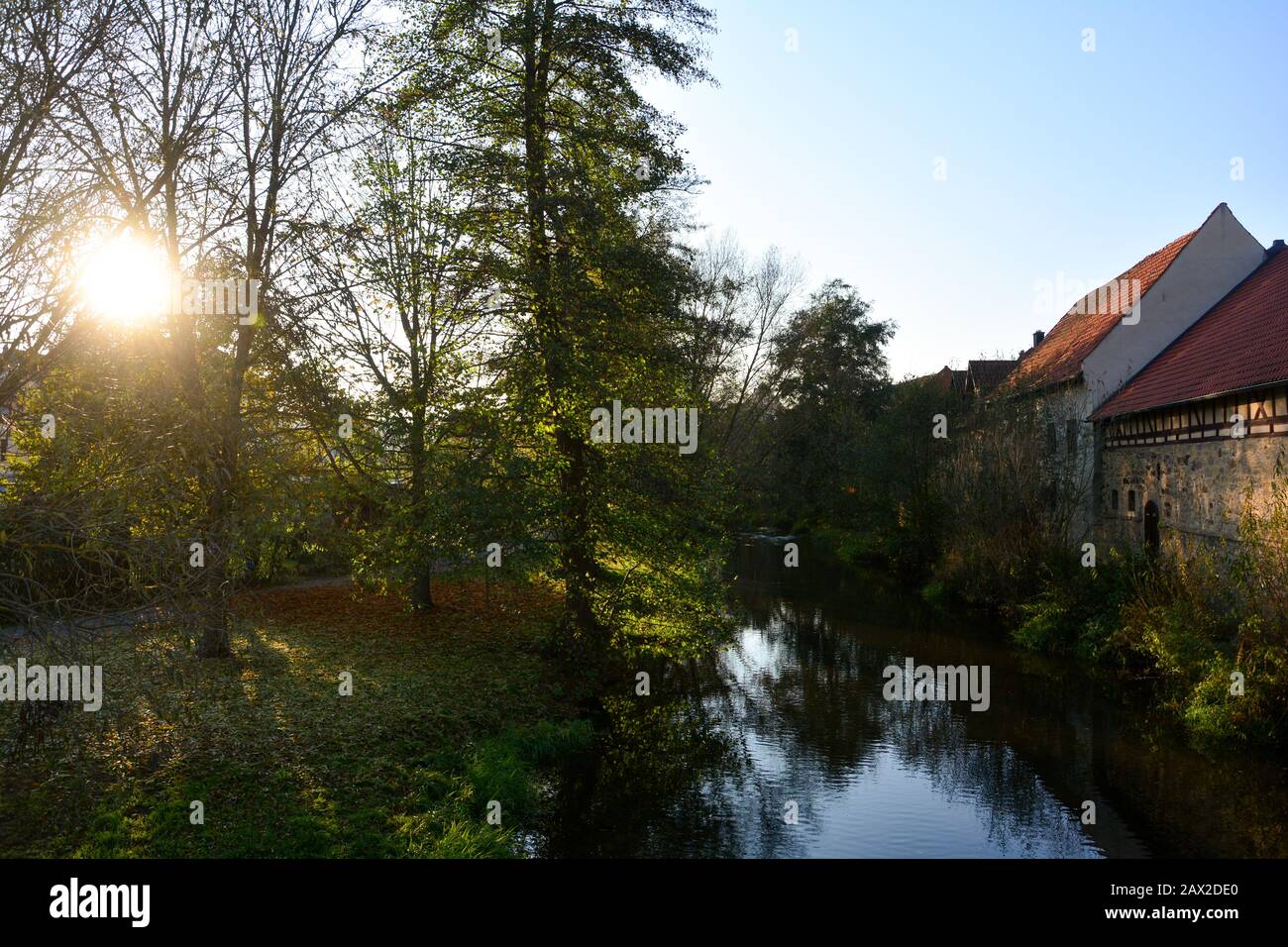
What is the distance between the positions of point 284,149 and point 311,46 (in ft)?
5.01

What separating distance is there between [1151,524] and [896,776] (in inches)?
550

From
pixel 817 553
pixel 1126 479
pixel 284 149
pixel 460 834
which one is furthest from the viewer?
pixel 817 553

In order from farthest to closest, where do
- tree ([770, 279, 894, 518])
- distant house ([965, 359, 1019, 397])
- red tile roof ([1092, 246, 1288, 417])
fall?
tree ([770, 279, 894, 518]), distant house ([965, 359, 1019, 397]), red tile roof ([1092, 246, 1288, 417])

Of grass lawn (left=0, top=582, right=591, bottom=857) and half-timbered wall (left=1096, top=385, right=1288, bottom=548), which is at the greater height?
half-timbered wall (left=1096, top=385, right=1288, bottom=548)

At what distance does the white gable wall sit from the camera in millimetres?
24797

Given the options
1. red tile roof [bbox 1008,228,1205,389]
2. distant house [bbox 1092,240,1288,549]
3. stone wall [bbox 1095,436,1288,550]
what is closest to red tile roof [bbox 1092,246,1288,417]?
distant house [bbox 1092,240,1288,549]

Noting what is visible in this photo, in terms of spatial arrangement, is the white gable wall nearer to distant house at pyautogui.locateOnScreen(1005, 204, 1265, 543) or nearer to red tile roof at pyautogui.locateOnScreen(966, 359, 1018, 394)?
distant house at pyautogui.locateOnScreen(1005, 204, 1265, 543)

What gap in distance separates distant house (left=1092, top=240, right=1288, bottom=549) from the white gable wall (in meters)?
0.38

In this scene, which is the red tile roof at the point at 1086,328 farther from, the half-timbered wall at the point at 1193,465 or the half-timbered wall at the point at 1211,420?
the half-timbered wall at the point at 1211,420

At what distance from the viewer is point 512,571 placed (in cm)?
1354

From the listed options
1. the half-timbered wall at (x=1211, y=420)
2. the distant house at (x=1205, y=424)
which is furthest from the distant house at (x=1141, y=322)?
the half-timbered wall at (x=1211, y=420)

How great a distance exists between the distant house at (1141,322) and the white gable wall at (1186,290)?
0.02 meters

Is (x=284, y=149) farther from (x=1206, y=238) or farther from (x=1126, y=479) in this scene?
(x=1206, y=238)

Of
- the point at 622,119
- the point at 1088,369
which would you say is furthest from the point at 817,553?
the point at 622,119
